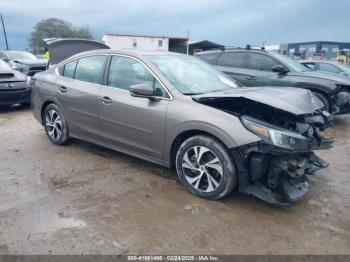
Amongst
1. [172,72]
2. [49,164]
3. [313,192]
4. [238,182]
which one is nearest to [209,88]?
[172,72]

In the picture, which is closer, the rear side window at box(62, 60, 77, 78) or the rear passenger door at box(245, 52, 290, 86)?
the rear side window at box(62, 60, 77, 78)

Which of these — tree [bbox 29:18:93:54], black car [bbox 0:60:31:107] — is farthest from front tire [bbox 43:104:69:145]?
tree [bbox 29:18:93:54]

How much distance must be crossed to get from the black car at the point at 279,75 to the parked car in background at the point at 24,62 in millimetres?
8073

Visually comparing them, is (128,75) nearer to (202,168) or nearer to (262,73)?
(202,168)

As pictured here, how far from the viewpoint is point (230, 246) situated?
2.88 meters

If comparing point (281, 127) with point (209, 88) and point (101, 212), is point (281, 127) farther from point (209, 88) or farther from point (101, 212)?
point (101, 212)

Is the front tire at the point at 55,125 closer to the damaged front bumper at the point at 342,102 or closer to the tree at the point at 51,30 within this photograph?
the damaged front bumper at the point at 342,102

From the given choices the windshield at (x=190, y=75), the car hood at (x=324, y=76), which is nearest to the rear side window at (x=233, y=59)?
the car hood at (x=324, y=76)

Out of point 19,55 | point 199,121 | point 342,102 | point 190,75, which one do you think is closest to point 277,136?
point 199,121

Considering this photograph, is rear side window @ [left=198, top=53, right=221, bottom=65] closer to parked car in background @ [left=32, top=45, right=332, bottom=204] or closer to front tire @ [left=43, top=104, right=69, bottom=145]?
parked car in background @ [left=32, top=45, right=332, bottom=204]

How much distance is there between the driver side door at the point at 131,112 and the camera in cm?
394

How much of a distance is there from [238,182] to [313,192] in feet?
3.78

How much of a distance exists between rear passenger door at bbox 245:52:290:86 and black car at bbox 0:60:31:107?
5886 millimetres

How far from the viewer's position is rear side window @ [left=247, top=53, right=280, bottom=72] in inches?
310
